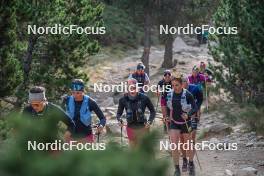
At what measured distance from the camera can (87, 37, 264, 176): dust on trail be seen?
11.9 metres

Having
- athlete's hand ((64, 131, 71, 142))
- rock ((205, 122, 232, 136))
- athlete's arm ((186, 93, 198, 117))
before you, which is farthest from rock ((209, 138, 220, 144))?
athlete's hand ((64, 131, 71, 142))

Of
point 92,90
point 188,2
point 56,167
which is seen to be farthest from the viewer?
point 188,2

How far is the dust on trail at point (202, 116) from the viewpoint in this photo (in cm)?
1191

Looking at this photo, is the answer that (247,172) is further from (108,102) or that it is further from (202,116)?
(108,102)

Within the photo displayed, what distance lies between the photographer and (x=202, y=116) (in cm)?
1936

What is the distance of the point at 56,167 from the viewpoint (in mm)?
1638

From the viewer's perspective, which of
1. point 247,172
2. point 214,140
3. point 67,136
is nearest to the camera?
point 67,136

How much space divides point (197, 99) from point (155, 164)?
8650 millimetres

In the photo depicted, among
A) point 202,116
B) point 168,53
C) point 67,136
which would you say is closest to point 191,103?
point 67,136

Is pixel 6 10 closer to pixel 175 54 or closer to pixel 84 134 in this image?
pixel 84 134

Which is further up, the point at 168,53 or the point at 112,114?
the point at 168,53

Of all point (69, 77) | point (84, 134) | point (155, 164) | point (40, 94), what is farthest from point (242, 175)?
point (155, 164)

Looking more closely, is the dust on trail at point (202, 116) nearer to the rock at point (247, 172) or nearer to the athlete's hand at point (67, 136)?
the rock at point (247, 172)

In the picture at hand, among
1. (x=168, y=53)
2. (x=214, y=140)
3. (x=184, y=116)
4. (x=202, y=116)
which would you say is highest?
(x=168, y=53)
